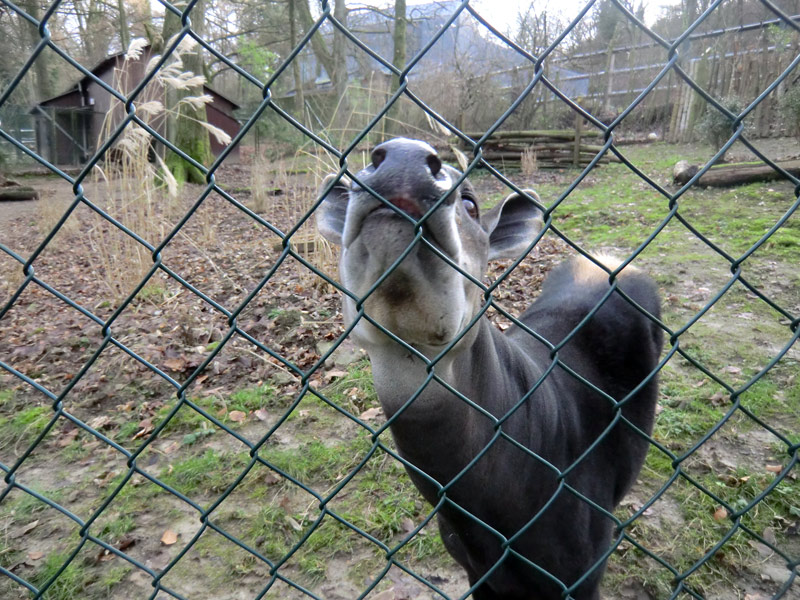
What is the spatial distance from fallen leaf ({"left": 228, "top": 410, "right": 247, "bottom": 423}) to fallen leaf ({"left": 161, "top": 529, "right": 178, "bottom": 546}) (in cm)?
109

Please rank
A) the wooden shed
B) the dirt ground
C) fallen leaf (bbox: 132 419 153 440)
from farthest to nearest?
the wooden shed, fallen leaf (bbox: 132 419 153 440), the dirt ground

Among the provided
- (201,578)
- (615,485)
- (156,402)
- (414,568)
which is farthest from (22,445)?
(615,485)

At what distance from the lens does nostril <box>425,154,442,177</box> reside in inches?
55.1

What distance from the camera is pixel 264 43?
25812 mm

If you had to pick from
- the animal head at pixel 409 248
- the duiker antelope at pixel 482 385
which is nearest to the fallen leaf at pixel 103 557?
the duiker antelope at pixel 482 385

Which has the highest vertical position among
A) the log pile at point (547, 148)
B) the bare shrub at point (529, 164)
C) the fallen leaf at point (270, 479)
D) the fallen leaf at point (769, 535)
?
the log pile at point (547, 148)

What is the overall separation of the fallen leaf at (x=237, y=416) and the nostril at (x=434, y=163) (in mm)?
3391

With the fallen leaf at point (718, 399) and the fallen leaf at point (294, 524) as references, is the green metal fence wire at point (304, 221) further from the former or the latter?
the fallen leaf at point (718, 399)

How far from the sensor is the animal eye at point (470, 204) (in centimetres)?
199

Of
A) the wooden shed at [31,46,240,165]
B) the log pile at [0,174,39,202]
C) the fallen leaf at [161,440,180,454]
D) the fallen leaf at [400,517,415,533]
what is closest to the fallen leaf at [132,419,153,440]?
the fallen leaf at [161,440,180,454]

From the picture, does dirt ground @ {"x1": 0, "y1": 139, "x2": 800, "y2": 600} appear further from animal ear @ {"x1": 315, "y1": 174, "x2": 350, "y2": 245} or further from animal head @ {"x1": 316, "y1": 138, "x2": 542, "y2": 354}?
animal ear @ {"x1": 315, "y1": 174, "x2": 350, "y2": 245}

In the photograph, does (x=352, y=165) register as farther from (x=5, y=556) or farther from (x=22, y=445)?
(x=5, y=556)

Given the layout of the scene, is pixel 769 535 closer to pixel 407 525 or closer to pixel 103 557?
pixel 407 525

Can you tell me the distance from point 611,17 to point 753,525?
23.1m
